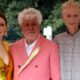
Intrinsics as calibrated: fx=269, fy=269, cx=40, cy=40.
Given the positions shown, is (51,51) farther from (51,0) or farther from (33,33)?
(51,0)

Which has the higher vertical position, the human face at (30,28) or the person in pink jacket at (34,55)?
the human face at (30,28)

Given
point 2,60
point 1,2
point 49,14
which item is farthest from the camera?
point 49,14

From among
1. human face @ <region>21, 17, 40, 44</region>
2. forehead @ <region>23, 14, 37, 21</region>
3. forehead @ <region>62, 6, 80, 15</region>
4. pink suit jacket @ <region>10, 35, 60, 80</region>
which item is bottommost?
pink suit jacket @ <region>10, 35, 60, 80</region>

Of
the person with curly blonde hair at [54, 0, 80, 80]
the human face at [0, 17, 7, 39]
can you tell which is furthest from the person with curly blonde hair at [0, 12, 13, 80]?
the person with curly blonde hair at [54, 0, 80, 80]

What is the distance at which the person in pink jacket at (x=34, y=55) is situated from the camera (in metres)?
1.59

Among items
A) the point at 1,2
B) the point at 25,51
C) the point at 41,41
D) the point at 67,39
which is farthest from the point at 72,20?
the point at 1,2

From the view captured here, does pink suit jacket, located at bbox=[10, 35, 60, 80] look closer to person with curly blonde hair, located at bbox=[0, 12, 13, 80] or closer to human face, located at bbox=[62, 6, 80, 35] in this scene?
person with curly blonde hair, located at bbox=[0, 12, 13, 80]

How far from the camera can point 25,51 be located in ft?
5.38

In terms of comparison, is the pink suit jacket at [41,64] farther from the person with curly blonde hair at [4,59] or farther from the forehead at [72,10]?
the forehead at [72,10]

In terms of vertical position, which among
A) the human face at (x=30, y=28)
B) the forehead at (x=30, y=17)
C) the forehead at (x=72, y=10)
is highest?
the forehead at (x=72, y=10)

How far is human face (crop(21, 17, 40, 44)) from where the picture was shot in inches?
63.4

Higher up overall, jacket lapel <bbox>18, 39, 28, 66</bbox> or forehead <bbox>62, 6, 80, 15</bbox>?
forehead <bbox>62, 6, 80, 15</bbox>

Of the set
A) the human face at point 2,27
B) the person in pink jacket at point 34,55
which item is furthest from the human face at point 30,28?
the human face at point 2,27

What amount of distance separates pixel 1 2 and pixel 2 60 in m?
1.79
